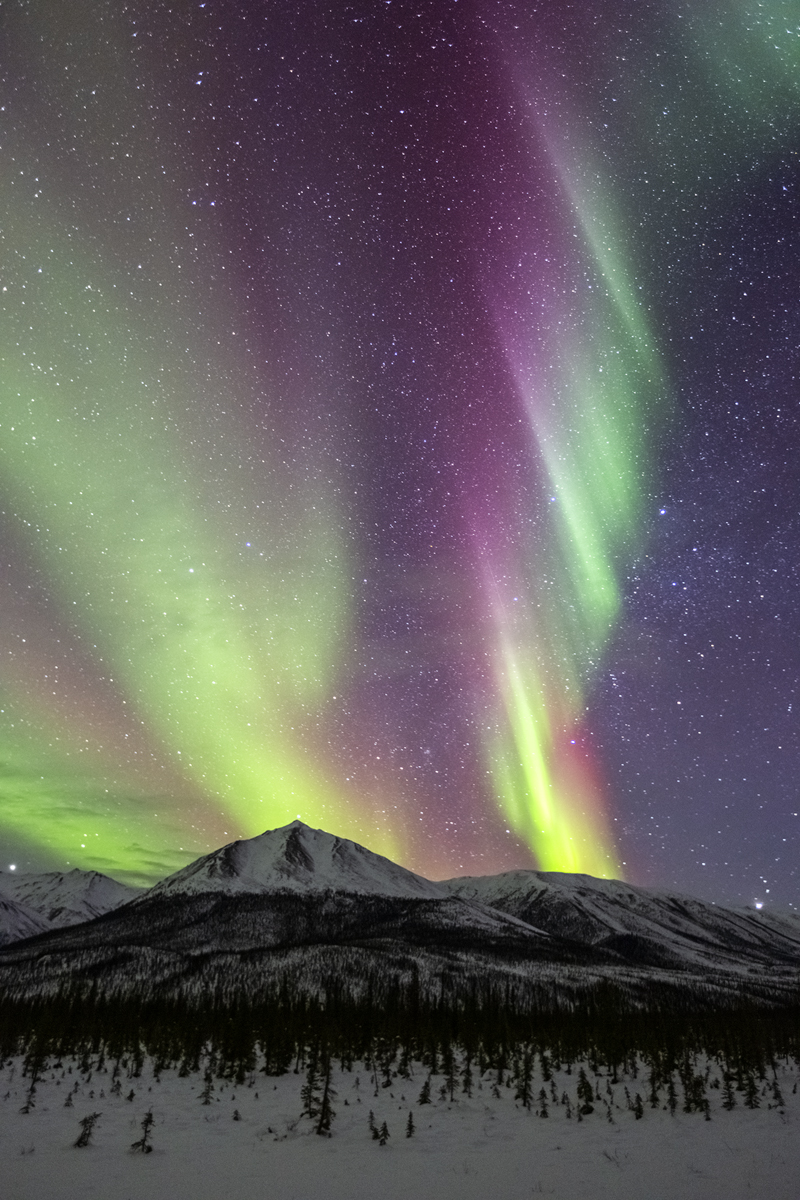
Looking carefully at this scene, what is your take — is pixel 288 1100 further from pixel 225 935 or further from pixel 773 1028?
pixel 225 935

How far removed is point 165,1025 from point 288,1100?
96.8ft

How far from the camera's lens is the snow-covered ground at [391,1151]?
12086 millimetres

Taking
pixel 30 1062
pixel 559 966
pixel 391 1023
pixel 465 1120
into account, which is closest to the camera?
pixel 465 1120

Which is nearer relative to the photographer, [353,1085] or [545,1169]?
[545,1169]

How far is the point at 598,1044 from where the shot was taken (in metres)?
36.6

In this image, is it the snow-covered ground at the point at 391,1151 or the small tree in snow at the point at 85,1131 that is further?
the small tree in snow at the point at 85,1131

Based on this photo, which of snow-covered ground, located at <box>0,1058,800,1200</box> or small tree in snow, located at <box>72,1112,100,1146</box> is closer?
snow-covered ground, located at <box>0,1058,800,1200</box>

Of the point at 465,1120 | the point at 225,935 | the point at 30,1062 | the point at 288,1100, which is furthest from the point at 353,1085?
the point at 225,935

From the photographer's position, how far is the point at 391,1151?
14.9 meters

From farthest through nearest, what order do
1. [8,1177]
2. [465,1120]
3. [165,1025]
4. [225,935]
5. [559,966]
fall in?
1. [225,935]
2. [559,966]
3. [165,1025]
4. [465,1120]
5. [8,1177]

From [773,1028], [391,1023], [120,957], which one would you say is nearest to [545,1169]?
[391,1023]

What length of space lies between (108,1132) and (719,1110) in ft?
55.6

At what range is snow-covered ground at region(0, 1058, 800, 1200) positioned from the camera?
12086mm

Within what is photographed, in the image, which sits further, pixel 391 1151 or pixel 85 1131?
pixel 85 1131
